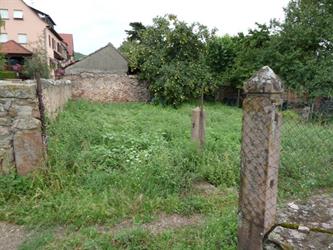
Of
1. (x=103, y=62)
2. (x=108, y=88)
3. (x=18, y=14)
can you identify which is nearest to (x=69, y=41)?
(x=18, y=14)

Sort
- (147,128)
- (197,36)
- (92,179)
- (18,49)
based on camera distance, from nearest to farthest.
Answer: (92,179), (147,128), (197,36), (18,49)

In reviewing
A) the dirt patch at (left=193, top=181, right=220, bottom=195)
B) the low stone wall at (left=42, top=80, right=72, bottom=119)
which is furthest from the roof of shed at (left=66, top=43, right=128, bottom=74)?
the dirt patch at (left=193, top=181, right=220, bottom=195)

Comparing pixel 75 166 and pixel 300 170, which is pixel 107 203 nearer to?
pixel 75 166

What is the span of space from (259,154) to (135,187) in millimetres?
2377

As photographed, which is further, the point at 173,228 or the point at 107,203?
the point at 107,203

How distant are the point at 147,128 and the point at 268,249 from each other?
5.63 m

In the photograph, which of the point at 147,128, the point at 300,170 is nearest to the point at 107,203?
the point at 300,170

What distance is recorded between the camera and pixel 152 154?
4855 mm

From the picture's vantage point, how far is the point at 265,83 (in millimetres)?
1735

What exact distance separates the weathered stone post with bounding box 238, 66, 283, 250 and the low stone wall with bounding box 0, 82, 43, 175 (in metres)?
3.36

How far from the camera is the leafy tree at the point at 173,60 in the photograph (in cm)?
1297

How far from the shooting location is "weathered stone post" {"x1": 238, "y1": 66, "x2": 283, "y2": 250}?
1763mm

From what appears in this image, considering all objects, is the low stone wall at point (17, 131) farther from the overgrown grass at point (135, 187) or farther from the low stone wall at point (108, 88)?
the low stone wall at point (108, 88)

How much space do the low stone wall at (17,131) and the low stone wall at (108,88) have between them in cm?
1012
